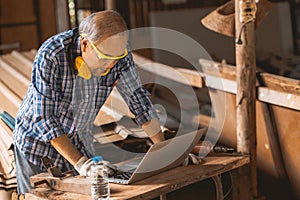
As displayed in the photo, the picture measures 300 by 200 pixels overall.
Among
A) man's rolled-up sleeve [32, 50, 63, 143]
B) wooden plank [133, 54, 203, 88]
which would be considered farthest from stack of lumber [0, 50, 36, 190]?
wooden plank [133, 54, 203, 88]

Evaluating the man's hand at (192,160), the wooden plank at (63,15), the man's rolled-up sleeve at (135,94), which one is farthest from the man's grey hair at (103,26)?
the wooden plank at (63,15)

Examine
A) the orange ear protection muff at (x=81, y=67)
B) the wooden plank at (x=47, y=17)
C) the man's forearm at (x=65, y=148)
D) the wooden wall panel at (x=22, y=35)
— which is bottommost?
the wooden wall panel at (x=22, y=35)

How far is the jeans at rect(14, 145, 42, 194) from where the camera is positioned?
2859 millimetres

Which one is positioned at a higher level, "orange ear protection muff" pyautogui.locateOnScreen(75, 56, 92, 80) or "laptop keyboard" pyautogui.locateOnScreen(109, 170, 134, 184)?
"orange ear protection muff" pyautogui.locateOnScreen(75, 56, 92, 80)

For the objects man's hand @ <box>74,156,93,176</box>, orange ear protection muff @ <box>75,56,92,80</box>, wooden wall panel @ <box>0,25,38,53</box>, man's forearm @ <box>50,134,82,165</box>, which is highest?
orange ear protection muff @ <box>75,56,92,80</box>

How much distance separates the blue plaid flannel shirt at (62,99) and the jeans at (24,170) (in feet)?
0.14

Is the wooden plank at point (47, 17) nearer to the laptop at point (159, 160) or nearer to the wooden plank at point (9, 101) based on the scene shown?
the wooden plank at point (9, 101)

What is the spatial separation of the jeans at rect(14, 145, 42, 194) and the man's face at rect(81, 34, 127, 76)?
630 mm

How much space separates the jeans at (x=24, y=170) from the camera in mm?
2859

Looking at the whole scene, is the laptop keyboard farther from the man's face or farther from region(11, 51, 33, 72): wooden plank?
region(11, 51, 33, 72): wooden plank

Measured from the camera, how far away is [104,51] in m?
2.56

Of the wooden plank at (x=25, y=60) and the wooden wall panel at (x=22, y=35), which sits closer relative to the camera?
the wooden plank at (x=25, y=60)

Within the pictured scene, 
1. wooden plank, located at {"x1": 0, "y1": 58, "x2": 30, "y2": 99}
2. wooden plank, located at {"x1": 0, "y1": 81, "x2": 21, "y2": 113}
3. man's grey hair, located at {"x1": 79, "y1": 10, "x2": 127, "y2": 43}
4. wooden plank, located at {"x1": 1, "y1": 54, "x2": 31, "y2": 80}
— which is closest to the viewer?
man's grey hair, located at {"x1": 79, "y1": 10, "x2": 127, "y2": 43}

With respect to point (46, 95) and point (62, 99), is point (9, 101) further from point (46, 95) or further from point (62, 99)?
point (46, 95)
